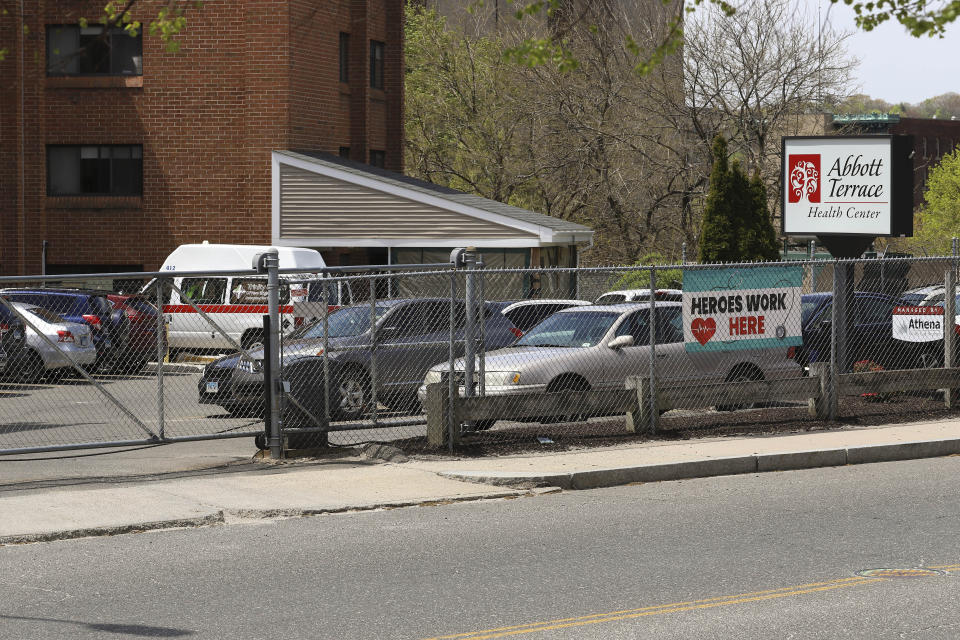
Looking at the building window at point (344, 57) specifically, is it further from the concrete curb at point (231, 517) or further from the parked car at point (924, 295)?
the concrete curb at point (231, 517)

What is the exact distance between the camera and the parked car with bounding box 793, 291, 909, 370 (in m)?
16.8

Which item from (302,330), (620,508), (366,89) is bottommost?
(620,508)

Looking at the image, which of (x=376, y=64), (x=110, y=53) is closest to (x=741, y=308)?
(x=110, y=53)

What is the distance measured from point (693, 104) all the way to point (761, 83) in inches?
89.5

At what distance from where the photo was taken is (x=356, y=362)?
13.5 m

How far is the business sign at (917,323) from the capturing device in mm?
16141

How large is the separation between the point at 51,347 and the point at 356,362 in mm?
3222

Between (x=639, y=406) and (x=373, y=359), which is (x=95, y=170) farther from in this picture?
(x=639, y=406)

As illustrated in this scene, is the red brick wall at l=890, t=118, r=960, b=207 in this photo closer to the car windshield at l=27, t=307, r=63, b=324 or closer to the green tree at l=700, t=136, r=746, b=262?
the green tree at l=700, t=136, r=746, b=262

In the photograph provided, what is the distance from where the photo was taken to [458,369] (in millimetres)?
13992

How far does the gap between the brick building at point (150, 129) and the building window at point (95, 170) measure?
0.10 feet

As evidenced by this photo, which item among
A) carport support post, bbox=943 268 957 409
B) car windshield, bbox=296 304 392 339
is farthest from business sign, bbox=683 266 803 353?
car windshield, bbox=296 304 392 339

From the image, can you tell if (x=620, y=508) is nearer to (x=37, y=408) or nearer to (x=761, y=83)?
(x=37, y=408)

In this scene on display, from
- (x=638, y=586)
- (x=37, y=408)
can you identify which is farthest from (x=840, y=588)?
(x=37, y=408)
